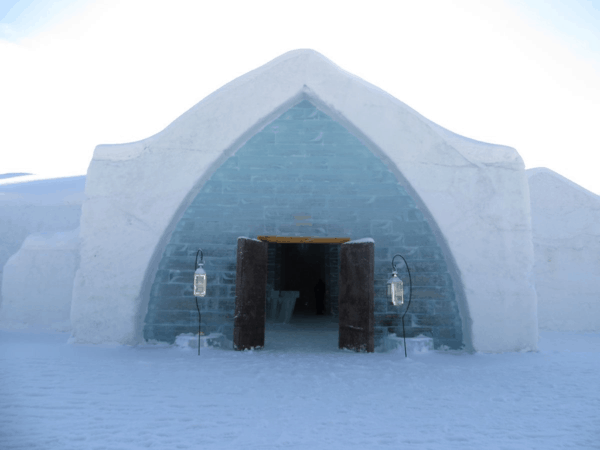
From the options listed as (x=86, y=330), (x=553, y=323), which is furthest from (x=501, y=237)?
(x=86, y=330)

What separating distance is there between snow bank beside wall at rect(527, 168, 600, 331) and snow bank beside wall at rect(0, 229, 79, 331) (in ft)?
34.7

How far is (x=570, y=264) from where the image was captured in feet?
31.0

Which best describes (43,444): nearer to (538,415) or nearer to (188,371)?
(188,371)

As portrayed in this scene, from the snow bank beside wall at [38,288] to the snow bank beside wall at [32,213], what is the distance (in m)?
2.57

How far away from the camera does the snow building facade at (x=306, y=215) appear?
635cm

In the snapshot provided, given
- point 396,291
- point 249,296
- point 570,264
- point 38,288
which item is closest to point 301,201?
point 249,296

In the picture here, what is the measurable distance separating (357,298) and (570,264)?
647cm

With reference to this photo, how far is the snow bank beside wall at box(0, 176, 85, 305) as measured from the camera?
410 inches

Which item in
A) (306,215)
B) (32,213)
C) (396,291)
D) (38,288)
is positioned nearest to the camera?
(396,291)

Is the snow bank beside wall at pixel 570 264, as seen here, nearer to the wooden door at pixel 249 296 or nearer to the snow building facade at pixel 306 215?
the snow building facade at pixel 306 215

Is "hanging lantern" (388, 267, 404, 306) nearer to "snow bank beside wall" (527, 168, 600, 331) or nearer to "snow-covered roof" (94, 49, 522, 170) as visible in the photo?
"snow-covered roof" (94, 49, 522, 170)

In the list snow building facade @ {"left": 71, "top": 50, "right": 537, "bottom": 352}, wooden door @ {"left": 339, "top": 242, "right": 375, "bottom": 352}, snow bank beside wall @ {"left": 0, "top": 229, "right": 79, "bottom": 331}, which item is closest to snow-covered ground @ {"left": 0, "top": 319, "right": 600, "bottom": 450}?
wooden door @ {"left": 339, "top": 242, "right": 375, "bottom": 352}

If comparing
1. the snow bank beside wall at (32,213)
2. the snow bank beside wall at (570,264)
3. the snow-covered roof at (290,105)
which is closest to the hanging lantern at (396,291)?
the snow-covered roof at (290,105)

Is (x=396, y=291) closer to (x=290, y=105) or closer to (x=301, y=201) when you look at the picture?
(x=301, y=201)
